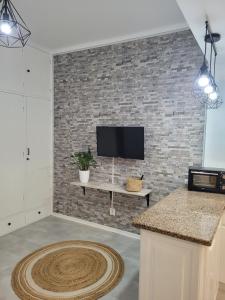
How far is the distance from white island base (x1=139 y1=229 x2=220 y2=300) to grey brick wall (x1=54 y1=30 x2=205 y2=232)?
5.25ft

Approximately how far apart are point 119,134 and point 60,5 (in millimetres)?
1761

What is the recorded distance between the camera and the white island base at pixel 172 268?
1604 mm

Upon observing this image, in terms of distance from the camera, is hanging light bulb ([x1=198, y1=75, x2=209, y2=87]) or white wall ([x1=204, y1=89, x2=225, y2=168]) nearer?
hanging light bulb ([x1=198, y1=75, x2=209, y2=87])

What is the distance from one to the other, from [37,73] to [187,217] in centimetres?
338

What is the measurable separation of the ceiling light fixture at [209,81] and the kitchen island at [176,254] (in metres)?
1.14

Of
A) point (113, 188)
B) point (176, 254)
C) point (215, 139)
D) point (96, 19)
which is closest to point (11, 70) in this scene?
point (96, 19)

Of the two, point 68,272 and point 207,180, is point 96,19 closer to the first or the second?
point 207,180

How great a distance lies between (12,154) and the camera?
12.1 ft

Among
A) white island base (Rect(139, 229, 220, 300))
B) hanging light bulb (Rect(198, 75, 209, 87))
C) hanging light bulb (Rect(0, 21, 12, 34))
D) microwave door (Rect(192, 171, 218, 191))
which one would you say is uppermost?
hanging light bulb (Rect(0, 21, 12, 34))

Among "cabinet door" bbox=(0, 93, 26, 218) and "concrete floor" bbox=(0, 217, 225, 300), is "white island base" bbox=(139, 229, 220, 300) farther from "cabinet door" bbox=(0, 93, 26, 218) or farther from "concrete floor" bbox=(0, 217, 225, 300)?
"cabinet door" bbox=(0, 93, 26, 218)

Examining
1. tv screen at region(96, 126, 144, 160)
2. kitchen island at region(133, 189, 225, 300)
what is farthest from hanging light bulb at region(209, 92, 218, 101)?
kitchen island at region(133, 189, 225, 300)

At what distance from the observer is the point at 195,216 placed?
195 cm

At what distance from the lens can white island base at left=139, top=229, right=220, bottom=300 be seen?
1.60 m

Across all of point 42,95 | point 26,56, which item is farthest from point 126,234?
point 26,56
